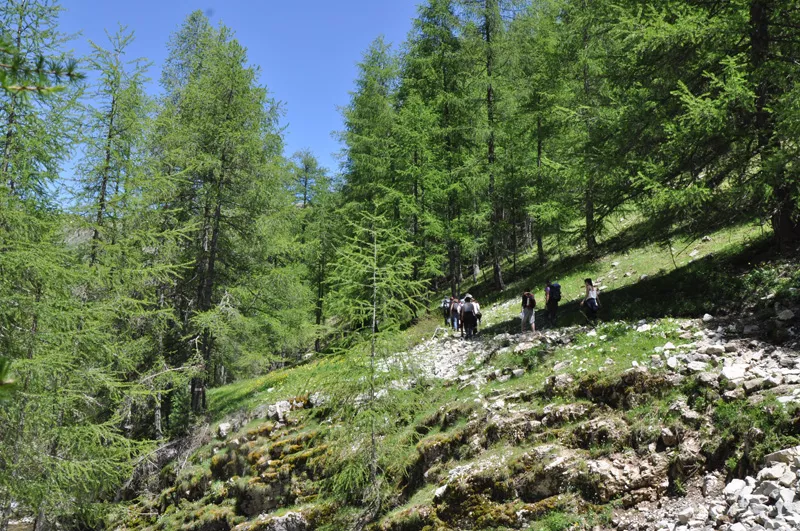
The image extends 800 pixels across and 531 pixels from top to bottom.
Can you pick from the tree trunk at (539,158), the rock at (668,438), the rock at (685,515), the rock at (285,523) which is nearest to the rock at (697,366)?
the rock at (668,438)

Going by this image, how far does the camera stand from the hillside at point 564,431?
666cm

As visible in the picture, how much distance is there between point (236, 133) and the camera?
663 inches

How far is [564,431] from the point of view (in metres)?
8.47

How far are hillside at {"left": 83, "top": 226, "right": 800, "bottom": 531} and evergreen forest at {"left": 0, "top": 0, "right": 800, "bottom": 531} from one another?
14 cm

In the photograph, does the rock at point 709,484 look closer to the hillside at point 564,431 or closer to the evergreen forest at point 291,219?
the hillside at point 564,431

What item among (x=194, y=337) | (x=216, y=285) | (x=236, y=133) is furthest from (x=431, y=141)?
(x=194, y=337)

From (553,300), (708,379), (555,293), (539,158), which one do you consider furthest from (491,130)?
(708,379)

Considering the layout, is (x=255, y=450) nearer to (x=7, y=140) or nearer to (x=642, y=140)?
(x=7, y=140)

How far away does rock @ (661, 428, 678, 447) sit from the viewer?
7.19m

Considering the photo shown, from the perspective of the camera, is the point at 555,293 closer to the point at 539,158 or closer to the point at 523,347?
the point at 523,347

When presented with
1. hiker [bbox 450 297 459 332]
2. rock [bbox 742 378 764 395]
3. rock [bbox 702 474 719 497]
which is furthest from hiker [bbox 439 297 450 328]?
rock [bbox 702 474 719 497]

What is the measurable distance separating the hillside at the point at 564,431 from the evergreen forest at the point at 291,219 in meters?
0.14

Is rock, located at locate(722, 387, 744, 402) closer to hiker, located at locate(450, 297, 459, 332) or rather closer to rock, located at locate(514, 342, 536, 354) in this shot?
rock, located at locate(514, 342, 536, 354)

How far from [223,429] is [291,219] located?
7896mm
